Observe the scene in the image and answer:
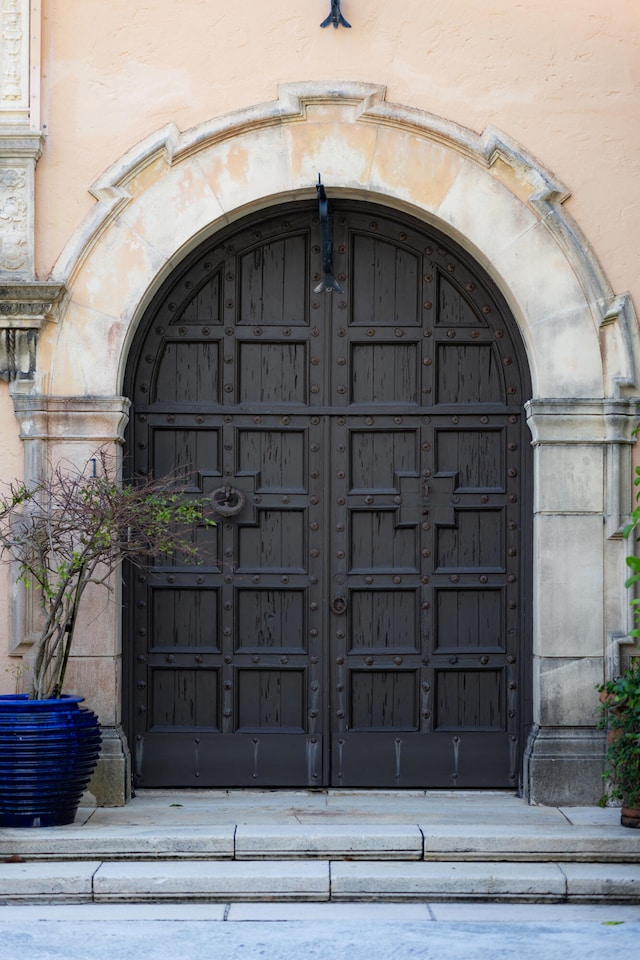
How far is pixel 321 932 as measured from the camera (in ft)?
19.9

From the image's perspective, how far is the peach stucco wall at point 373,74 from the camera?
7.93 meters

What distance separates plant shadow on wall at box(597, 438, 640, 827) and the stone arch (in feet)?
1.17

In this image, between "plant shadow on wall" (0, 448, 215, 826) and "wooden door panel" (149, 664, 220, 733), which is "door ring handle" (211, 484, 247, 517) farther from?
"wooden door panel" (149, 664, 220, 733)

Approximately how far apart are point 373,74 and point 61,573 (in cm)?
320

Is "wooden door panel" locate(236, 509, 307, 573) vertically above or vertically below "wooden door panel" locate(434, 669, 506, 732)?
above

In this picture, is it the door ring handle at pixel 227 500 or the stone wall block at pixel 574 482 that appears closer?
the stone wall block at pixel 574 482

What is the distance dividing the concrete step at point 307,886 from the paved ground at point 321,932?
0.24ft

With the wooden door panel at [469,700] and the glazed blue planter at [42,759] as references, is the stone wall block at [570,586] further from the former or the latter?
the glazed blue planter at [42,759]

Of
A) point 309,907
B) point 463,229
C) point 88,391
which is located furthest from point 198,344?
point 309,907

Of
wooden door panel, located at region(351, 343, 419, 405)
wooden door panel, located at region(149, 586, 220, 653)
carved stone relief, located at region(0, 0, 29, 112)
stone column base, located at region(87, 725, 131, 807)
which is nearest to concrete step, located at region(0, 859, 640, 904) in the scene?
stone column base, located at region(87, 725, 131, 807)

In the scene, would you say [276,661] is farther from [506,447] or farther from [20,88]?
[20,88]

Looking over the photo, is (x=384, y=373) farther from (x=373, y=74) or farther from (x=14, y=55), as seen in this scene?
(x=14, y=55)

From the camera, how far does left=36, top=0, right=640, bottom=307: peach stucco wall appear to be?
7934 millimetres

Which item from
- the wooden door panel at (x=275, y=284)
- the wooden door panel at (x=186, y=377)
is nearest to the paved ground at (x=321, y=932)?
the wooden door panel at (x=186, y=377)
